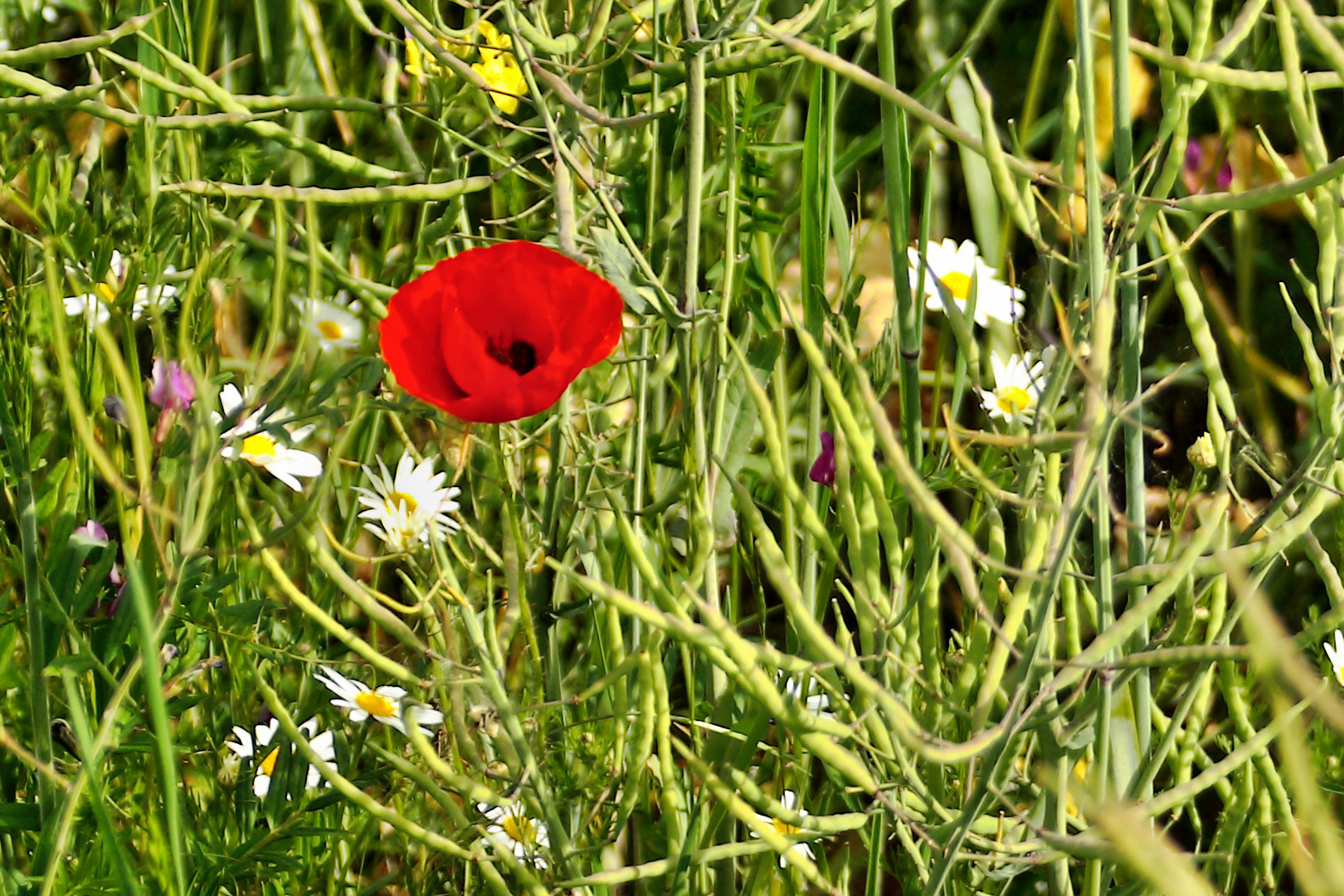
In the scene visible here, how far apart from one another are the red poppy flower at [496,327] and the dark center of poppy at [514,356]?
0.05 ft

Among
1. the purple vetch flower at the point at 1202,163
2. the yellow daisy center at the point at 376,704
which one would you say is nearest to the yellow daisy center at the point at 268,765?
the yellow daisy center at the point at 376,704

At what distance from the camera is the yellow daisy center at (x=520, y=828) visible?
1.59 feet

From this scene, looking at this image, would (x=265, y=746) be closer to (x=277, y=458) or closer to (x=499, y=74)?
(x=277, y=458)

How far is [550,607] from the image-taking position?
54cm

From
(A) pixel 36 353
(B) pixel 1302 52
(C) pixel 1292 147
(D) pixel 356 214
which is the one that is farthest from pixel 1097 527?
(C) pixel 1292 147

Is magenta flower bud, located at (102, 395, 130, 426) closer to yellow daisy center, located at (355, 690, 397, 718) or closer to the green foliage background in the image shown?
the green foliage background

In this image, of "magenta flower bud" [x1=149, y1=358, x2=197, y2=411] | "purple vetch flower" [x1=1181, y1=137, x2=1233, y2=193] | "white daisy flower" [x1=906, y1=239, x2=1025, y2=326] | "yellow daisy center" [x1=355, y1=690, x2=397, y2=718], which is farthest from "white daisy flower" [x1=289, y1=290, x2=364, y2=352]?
"purple vetch flower" [x1=1181, y1=137, x2=1233, y2=193]

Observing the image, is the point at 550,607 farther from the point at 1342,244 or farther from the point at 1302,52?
the point at 1302,52

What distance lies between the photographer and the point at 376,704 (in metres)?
0.57

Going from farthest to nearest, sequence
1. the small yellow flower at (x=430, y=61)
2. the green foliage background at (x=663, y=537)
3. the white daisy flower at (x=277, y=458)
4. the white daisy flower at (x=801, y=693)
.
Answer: the white daisy flower at (x=277, y=458), the small yellow flower at (x=430, y=61), the white daisy flower at (x=801, y=693), the green foliage background at (x=663, y=537)

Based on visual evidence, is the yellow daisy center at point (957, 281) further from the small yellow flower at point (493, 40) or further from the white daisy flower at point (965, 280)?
the small yellow flower at point (493, 40)

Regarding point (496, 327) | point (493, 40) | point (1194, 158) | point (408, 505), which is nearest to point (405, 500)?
→ point (408, 505)

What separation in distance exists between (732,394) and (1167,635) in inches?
8.5

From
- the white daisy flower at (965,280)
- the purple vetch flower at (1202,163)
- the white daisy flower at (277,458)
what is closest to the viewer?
the white daisy flower at (277,458)
